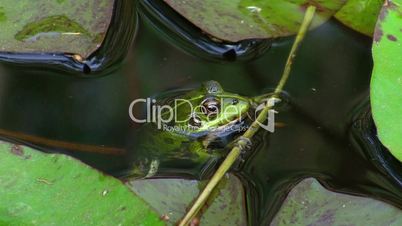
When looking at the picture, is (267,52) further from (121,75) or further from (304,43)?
(121,75)

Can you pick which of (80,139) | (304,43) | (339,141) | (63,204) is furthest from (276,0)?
(63,204)

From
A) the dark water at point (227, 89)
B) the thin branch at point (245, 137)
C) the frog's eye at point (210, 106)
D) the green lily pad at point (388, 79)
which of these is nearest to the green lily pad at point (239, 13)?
the thin branch at point (245, 137)

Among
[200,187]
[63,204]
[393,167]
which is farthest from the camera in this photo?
[393,167]

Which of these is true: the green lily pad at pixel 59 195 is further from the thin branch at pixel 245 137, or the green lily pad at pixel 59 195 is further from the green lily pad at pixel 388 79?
the green lily pad at pixel 388 79

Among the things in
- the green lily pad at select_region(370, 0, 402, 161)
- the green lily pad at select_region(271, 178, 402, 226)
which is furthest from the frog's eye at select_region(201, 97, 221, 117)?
the green lily pad at select_region(370, 0, 402, 161)

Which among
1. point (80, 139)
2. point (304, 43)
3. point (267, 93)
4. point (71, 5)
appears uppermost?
point (71, 5)

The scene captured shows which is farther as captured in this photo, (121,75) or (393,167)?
(121,75)

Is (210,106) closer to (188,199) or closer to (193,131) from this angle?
(193,131)
